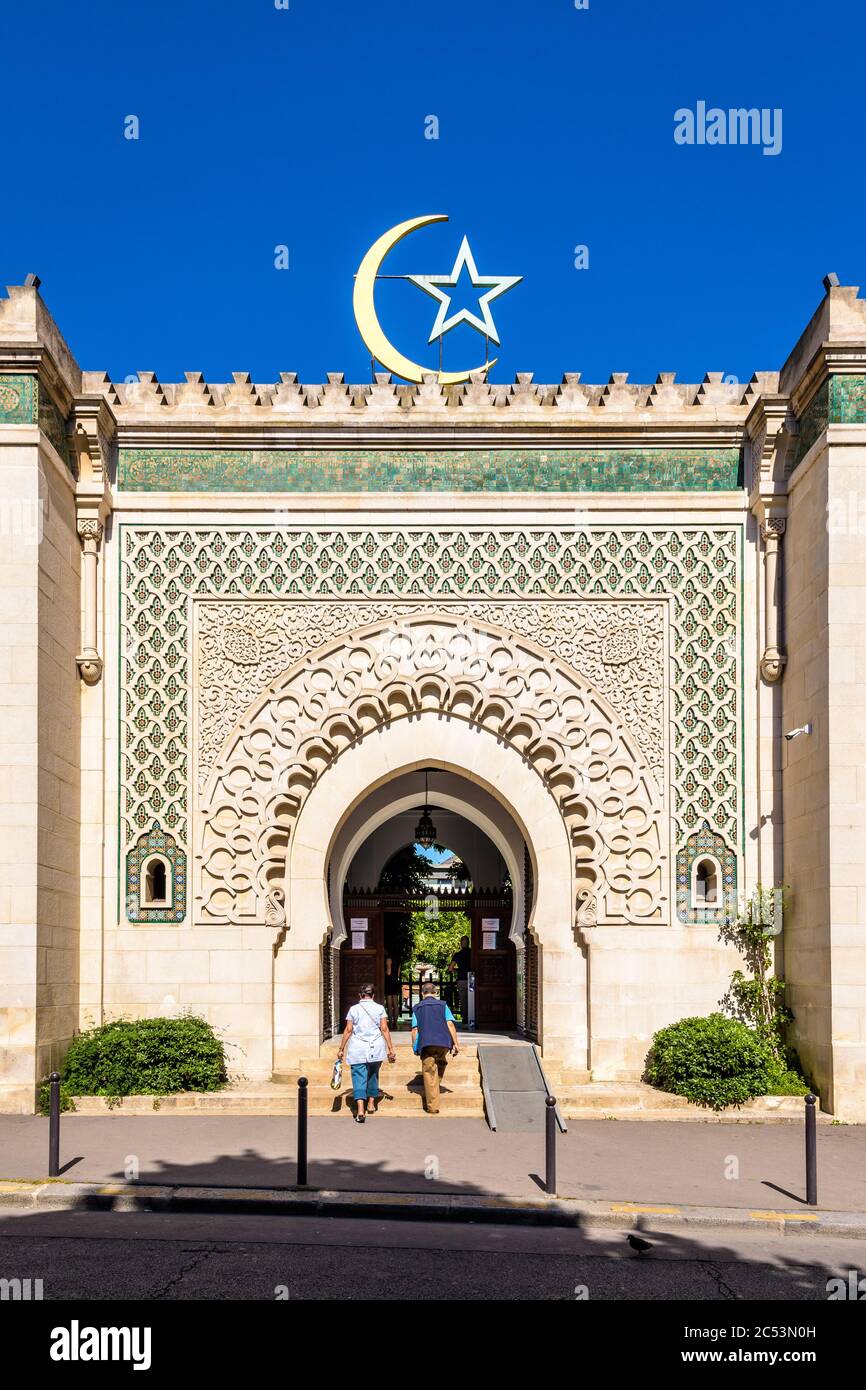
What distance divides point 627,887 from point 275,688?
387 cm

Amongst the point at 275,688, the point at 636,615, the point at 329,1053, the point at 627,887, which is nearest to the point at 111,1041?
the point at 329,1053

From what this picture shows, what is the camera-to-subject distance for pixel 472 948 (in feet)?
58.8

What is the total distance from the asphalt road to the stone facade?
522 centimetres

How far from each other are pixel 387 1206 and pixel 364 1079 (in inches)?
130

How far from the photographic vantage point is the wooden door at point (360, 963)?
17.5 metres

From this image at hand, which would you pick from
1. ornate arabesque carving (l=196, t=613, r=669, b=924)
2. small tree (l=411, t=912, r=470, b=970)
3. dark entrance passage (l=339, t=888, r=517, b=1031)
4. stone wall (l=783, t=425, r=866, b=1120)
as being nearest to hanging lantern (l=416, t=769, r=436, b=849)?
dark entrance passage (l=339, t=888, r=517, b=1031)

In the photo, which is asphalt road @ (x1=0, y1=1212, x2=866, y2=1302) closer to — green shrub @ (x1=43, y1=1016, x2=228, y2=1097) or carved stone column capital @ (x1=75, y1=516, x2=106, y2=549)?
green shrub @ (x1=43, y1=1016, x2=228, y2=1097)

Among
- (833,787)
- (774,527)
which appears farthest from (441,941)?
(833,787)

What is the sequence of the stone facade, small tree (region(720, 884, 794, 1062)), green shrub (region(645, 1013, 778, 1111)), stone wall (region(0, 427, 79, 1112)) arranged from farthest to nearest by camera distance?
the stone facade, small tree (region(720, 884, 794, 1062)), green shrub (region(645, 1013, 778, 1111)), stone wall (region(0, 427, 79, 1112))

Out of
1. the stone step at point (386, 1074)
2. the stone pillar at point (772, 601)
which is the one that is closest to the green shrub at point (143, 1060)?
the stone step at point (386, 1074)

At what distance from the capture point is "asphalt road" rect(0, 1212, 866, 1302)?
645 centimetres

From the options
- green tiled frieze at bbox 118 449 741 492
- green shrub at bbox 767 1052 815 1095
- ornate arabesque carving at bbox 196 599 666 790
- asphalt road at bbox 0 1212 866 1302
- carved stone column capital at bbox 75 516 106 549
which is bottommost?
green shrub at bbox 767 1052 815 1095
